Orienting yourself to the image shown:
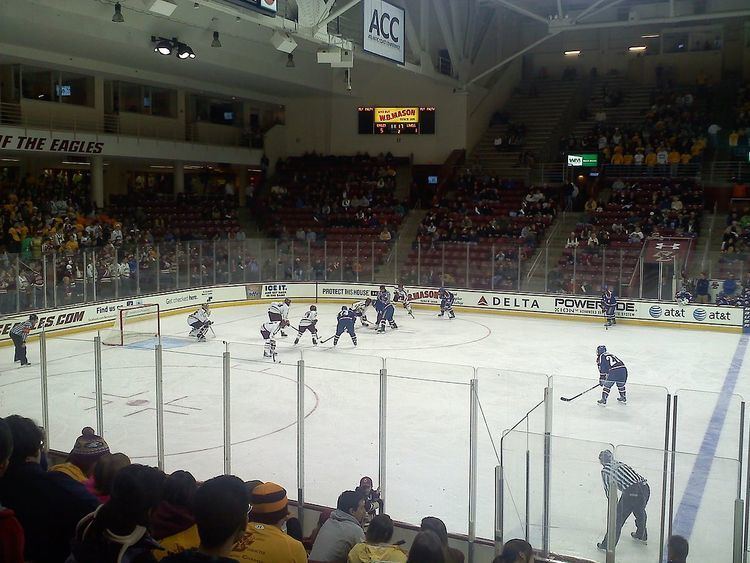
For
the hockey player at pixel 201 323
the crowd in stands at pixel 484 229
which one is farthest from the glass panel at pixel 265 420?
the crowd in stands at pixel 484 229

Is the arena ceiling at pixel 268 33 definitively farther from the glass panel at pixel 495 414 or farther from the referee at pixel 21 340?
the glass panel at pixel 495 414

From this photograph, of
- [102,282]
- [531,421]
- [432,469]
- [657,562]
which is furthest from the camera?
[102,282]

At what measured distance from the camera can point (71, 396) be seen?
29.8ft

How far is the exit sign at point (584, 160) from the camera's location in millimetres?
29672

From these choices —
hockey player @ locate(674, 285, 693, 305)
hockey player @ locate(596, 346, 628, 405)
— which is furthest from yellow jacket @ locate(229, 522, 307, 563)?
hockey player @ locate(674, 285, 693, 305)

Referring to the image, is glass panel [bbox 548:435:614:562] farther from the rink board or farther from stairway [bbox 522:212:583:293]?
stairway [bbox 522:212:583:293]

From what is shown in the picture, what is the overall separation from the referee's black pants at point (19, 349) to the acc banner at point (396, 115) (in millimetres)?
22474

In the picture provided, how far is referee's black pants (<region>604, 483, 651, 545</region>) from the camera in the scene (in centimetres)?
532

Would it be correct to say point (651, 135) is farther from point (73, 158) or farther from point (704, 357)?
point (73, 158)

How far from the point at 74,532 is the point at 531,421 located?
443 cm

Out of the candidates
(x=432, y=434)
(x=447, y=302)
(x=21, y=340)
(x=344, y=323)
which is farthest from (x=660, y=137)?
(x=432, y=434)

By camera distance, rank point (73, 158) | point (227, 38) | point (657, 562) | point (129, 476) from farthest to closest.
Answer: point (73, 158) → point (227, 38) → point (657, 562) → point (129, 476)

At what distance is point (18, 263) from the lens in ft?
59.7

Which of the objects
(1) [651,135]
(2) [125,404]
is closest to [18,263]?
(2) [125,404]
